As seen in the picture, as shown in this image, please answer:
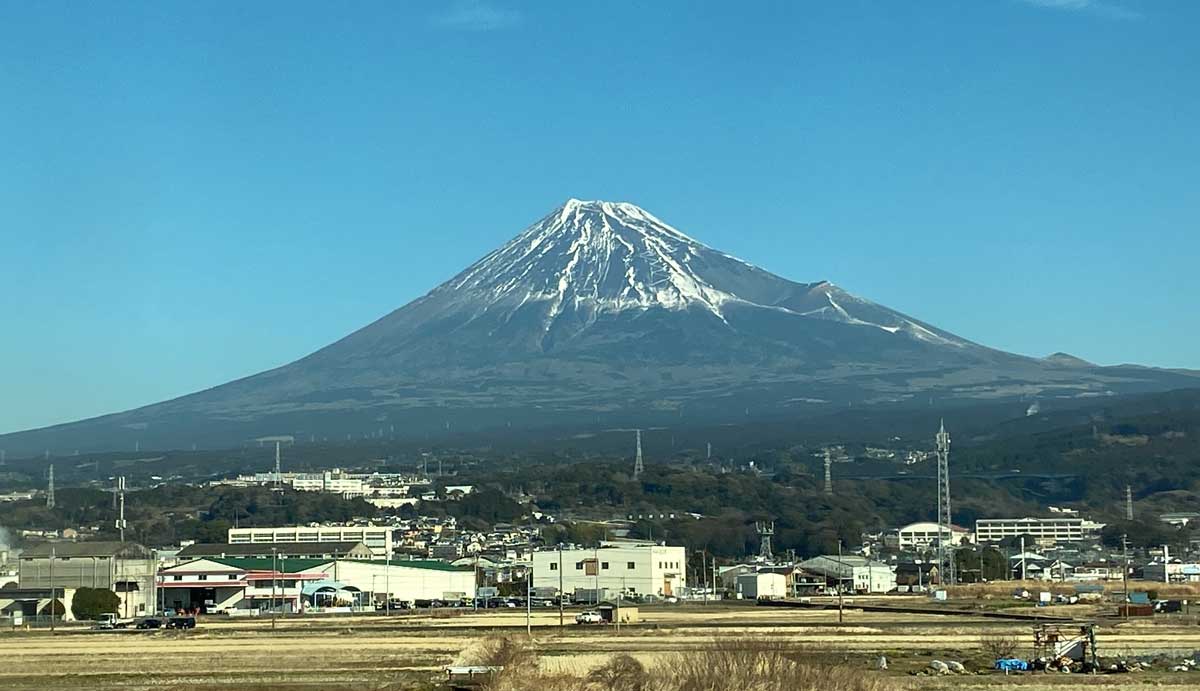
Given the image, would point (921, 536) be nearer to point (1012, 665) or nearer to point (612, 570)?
point (612, 570)

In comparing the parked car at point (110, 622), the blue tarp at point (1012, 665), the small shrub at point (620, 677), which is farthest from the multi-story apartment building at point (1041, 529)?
the small shrub at point (620, 677)

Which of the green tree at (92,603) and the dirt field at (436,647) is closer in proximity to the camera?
the dirt field at (436,647)

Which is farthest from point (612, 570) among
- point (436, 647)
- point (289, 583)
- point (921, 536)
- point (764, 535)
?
point (921, 536)

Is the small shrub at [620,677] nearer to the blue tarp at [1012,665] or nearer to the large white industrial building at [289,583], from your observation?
the blue tarp at [1012,665]

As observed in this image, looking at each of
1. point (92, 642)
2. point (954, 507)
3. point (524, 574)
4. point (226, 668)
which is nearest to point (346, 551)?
point (524, 574)

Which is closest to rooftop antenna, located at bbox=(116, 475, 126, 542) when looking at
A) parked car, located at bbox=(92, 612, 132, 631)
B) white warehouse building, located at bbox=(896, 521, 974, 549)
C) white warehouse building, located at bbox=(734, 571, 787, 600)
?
parked car, located at bbox=(92, 612, 132, 631)

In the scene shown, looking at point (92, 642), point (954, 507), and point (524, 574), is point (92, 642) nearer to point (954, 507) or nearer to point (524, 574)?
point (524, 574)
